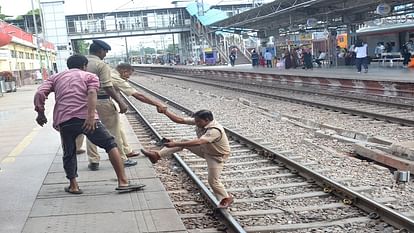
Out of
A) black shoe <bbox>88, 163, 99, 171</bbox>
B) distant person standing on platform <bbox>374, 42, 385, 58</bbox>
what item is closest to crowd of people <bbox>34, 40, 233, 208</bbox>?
black shoe <bbox>88, 163, 99, 171</bbox>

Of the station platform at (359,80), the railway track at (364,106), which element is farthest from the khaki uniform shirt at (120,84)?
the station platform at (359,80)

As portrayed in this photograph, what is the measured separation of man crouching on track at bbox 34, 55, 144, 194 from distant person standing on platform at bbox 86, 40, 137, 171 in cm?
63

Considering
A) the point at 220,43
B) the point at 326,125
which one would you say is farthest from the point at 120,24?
the point at 326,125

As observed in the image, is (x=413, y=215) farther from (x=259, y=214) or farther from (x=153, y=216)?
(x=153, y=216)

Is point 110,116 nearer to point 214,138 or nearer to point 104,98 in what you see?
point 104,98

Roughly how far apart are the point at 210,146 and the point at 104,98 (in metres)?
2.31

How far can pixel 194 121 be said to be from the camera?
5363 millimetres

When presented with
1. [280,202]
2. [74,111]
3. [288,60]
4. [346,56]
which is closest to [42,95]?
[74,111]

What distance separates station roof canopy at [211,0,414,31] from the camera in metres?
25.2

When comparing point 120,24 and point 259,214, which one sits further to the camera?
point 120,24

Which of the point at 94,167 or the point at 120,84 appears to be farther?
the point at 94,167

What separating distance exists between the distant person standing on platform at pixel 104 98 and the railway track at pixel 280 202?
1.08m

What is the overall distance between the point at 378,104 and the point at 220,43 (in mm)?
52461

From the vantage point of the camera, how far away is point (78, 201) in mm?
5629
